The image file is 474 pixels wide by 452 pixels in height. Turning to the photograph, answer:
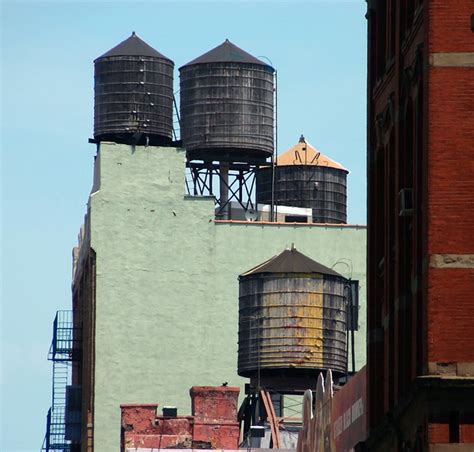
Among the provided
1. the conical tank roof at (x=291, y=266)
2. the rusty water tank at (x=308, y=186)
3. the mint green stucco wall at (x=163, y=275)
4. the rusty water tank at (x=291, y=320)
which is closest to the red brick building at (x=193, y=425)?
the rusty water tank at (x=291, y=320)

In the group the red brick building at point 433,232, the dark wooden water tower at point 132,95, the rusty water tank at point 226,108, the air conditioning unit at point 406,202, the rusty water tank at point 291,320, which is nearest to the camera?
the red brick building at point 433,232

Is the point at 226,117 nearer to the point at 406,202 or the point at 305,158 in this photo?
the point at 305,158

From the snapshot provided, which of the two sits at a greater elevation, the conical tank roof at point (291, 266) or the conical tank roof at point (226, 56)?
the conical tank roof at point (226, 56)

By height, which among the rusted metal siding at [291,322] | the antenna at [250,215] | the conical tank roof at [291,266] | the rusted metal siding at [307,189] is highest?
the rusted metal siding at [307,189]

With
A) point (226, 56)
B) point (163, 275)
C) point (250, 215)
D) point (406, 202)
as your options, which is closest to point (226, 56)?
point (226, 56)

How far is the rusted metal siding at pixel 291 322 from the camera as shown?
91.9 m

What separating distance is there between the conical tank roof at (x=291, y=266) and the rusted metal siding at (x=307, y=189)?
18211mm

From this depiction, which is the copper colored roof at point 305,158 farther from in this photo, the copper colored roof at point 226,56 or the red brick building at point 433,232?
the red brick building at point 433,232

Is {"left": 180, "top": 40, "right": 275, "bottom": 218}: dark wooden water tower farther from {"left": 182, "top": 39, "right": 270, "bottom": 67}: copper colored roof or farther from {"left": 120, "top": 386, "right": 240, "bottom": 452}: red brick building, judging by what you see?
{"left": 120, "top": 386, "right": 240, "bottom": 452}: red brick building

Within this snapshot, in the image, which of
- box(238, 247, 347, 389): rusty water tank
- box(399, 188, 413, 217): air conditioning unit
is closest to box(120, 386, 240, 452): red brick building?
box(238, 247, 347, 389): rusty water tank

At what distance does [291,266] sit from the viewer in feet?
301

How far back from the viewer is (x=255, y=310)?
92.9m

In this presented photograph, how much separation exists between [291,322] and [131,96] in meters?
16.8

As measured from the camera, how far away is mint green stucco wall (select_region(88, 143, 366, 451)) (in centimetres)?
9794
